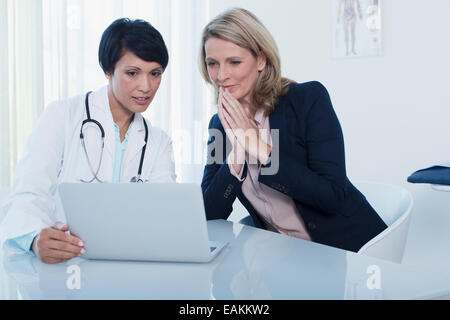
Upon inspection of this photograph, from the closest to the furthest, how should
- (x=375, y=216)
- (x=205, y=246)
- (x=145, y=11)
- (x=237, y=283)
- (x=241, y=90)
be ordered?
(x=237, y=283) < (x=205, y=246) < (x=375, y=216) < (x=241, y=90) < (x=145, y=11)

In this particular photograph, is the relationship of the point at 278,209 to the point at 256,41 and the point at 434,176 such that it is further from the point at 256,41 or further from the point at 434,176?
the point at 434,176

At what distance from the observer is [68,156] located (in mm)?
1511

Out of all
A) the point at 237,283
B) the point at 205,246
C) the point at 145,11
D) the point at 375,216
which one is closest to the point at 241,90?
the point at 375,216

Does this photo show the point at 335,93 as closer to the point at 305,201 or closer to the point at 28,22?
the point at 305,201

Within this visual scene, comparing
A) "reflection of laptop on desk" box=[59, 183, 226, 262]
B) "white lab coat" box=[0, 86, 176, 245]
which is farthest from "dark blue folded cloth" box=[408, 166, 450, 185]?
"reflection of laptop on desk" box=[59, 183, 226, 262]

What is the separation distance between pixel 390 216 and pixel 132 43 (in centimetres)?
106

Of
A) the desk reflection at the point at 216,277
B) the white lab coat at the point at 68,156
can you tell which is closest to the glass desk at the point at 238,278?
the desk reflection at the point at 216,277

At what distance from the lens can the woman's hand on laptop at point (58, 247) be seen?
3.07 ft

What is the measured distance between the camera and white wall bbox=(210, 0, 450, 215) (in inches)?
106

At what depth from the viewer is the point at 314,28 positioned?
315 cm

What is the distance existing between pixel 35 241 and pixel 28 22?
212cm

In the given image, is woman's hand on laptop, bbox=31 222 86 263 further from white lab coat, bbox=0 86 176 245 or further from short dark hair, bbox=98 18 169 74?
short dark hair, bbox=98 18 169 74

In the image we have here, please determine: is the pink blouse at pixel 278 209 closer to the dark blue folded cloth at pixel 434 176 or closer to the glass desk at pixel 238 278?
the glass desk at pixel 238 278

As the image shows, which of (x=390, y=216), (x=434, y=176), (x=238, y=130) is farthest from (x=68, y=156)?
(x=434, y=176)
